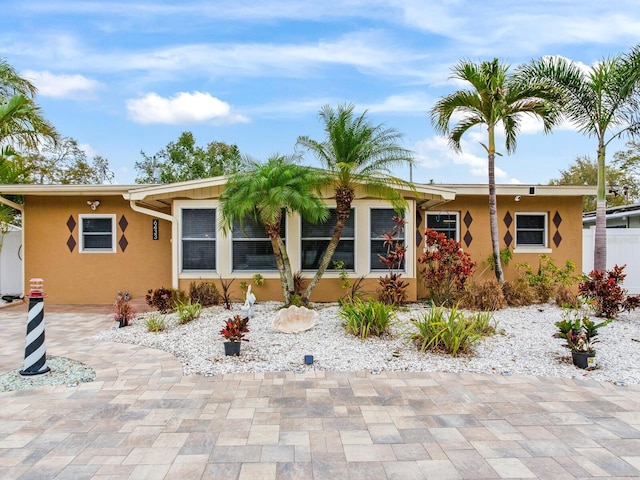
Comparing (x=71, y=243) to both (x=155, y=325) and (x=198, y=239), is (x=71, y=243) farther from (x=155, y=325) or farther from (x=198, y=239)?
(x=155, y=325)

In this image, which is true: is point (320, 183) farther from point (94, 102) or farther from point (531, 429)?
point (94, 102)

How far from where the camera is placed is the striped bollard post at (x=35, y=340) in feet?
15.3

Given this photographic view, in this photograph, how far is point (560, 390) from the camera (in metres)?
4.23

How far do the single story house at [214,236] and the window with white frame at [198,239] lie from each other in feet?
0.07

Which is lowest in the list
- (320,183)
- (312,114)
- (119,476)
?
(119,476)

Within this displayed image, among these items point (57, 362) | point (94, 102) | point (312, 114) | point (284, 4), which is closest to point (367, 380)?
point (57, 362)

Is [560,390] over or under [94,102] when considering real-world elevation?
under

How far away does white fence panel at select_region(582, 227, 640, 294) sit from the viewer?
10.9 m

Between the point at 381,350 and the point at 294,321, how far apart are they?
163 centimetres

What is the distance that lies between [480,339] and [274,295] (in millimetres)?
4635

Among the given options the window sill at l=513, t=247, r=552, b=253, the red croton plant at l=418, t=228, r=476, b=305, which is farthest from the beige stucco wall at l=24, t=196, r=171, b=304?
the window sill at l=513, t=247, r=552, b=253

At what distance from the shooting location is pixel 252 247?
899 cm

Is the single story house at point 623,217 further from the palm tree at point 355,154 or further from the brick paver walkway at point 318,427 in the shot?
the brick paver walkway at point 318,427

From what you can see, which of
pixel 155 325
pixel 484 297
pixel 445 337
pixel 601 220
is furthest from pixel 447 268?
pixel 155 325
